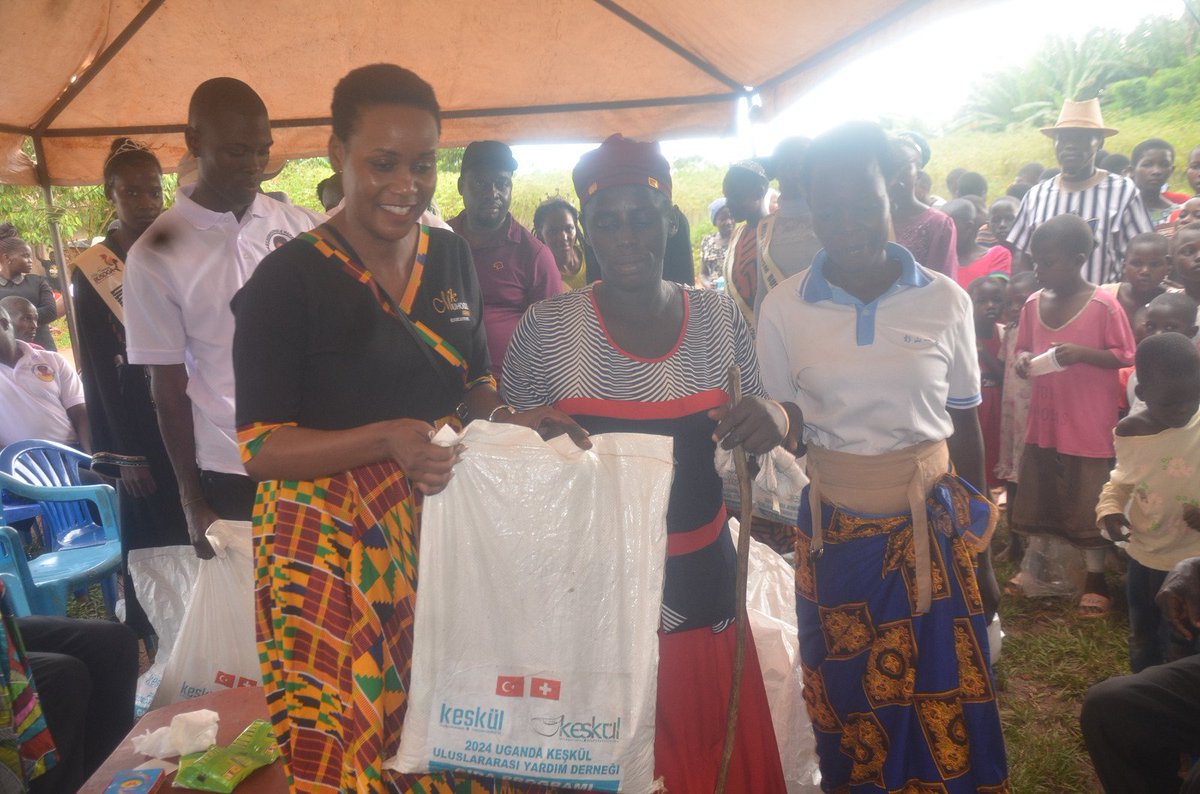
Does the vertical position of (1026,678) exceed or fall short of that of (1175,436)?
it falls short

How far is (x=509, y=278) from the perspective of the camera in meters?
3.89

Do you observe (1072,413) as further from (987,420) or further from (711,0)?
(711,0)

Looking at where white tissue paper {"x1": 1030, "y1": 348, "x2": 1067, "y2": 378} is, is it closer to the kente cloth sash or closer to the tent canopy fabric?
the tent canopy fabric

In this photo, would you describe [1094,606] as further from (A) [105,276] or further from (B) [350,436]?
(A) [105,276]

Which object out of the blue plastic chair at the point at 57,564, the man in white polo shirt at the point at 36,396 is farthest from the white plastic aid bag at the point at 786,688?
the man in white polo shirt at the point at 36,396

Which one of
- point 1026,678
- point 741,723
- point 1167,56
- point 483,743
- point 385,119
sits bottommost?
point 1026,678

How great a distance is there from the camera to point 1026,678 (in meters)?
3.70

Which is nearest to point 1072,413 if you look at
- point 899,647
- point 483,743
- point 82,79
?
point 899,647

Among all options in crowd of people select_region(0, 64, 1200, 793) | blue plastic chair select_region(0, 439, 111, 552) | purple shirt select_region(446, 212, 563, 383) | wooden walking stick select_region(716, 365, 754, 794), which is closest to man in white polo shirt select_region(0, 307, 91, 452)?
blue plastic chair select_region(0, 439, 111, 552)

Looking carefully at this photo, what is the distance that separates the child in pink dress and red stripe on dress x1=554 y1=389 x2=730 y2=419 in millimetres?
2798

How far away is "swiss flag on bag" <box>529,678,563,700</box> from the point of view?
5.41 feet

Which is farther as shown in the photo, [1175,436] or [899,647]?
[1175,436]

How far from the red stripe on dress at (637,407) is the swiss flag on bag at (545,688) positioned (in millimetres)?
614

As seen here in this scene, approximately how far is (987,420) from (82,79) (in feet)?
18.2
